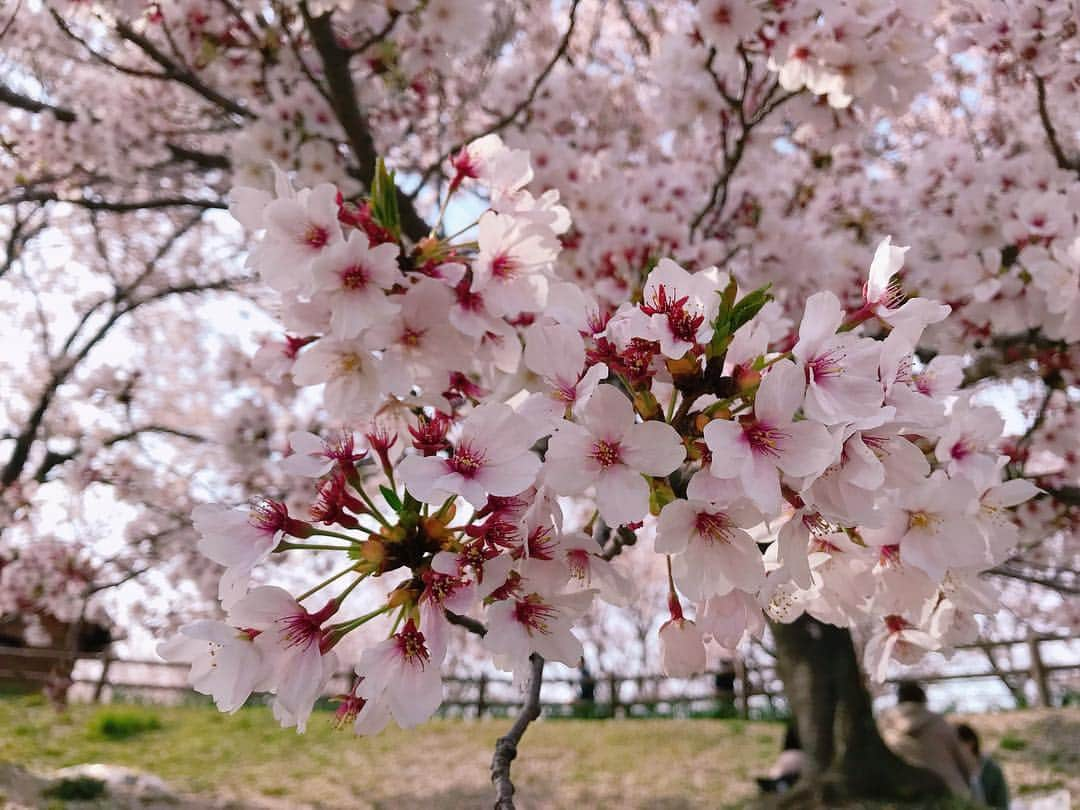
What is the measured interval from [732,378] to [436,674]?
22.6 inches

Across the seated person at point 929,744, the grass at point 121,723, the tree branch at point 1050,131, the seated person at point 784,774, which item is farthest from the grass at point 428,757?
the tree branch at point 1050,131

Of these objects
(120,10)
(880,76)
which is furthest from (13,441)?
(880,76)

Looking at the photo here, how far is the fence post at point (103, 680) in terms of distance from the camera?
9.71m

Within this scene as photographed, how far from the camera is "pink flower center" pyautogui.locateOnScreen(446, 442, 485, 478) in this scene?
0.99 m

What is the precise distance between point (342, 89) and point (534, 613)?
103 inches

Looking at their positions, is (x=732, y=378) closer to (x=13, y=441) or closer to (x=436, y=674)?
(x=436, y=674)

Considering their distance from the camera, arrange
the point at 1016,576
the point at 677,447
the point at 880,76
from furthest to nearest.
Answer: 1. the point at 1016,576
2. the point at 880,76
3. the point at 677,447

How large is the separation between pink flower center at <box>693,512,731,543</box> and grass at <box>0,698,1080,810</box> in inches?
192

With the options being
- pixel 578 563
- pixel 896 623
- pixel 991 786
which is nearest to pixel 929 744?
pixel 991 786

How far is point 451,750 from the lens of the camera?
7.18 metres

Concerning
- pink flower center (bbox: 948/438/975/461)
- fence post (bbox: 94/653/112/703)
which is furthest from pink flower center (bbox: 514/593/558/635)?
fence post (bbox: 94/653/112/703)

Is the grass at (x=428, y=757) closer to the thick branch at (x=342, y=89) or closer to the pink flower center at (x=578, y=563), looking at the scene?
the thick branch at (x=342, y=89)

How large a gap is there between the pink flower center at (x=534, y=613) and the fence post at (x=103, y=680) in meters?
10.6

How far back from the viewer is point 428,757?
688cm
